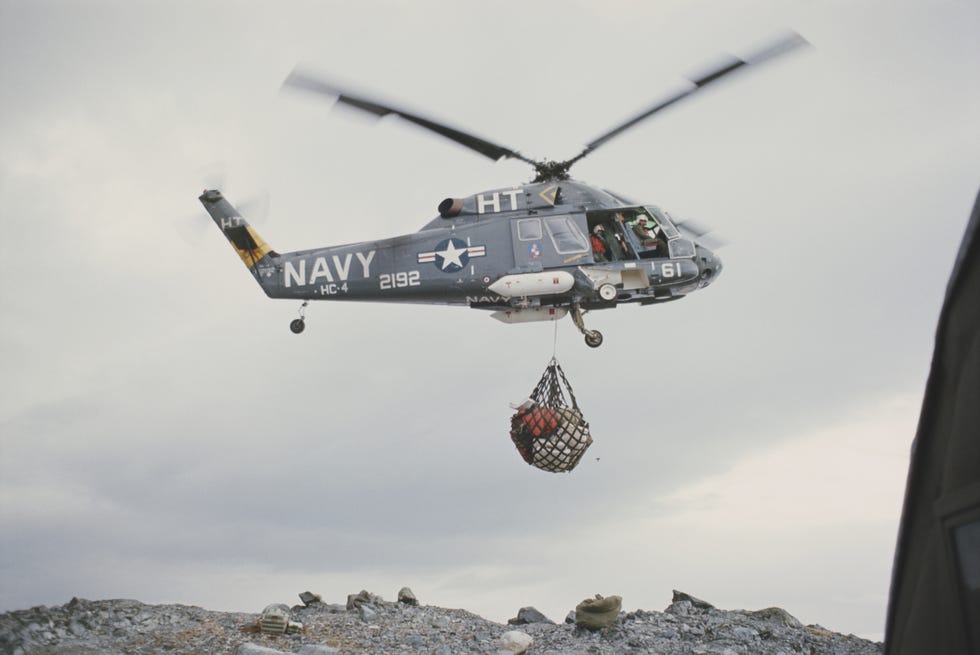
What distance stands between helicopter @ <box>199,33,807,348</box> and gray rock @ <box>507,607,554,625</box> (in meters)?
4.22

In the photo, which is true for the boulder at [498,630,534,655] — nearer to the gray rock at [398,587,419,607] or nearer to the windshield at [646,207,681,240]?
the gray rock at [398,587,419,607]

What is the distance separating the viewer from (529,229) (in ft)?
43.0

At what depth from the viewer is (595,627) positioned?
12.2 m

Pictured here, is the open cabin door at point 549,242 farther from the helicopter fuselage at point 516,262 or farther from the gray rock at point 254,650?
the gray rock at point 254,650

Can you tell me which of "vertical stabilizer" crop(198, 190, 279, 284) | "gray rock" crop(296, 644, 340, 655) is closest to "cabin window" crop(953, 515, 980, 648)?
"gray rock" crop(296, 644, 340, 655)

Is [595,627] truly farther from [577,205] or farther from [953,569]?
[953,569]

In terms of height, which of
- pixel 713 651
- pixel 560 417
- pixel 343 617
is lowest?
pixel 713 651

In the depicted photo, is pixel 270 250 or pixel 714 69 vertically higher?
pixel 714 69

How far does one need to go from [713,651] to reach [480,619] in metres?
3.46

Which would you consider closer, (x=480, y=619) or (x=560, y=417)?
(x=560, y=417)

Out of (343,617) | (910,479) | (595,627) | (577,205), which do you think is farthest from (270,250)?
(910,479)

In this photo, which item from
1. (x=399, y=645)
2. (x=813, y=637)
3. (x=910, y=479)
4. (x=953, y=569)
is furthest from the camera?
(x=813, y=637)

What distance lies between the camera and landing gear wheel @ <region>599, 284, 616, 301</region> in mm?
12773

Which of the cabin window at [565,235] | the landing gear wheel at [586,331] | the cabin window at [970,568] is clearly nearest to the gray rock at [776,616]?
the landing gear wheel at [586,331]
